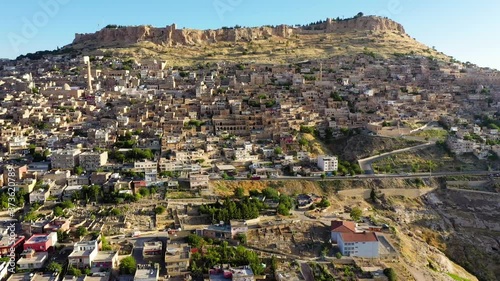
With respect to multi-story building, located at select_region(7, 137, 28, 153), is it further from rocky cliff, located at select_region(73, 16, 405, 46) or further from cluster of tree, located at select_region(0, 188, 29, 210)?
rocky cliff, located at select_region(73, 16, 405, 46)

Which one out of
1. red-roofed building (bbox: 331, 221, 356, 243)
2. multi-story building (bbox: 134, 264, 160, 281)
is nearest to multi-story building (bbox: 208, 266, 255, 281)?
multi-story building (bbox: 134, 264, 160, 281)

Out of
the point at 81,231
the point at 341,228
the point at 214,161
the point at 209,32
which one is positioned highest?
the point at 209,32

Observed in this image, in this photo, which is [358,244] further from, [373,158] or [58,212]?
[58,212]

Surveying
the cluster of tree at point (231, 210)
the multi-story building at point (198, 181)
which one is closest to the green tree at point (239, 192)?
the cluster of tree at point (231, 210)

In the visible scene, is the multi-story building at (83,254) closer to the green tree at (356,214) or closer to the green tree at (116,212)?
the green tree at (116,212)

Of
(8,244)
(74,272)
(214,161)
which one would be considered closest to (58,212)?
(8,244)

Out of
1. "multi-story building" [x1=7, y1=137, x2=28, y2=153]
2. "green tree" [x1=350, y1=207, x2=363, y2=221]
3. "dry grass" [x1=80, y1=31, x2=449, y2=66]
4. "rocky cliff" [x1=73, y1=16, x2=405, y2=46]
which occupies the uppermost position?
"rocky cliff" [x1=73, y1=16, x2=405, y2=46]
